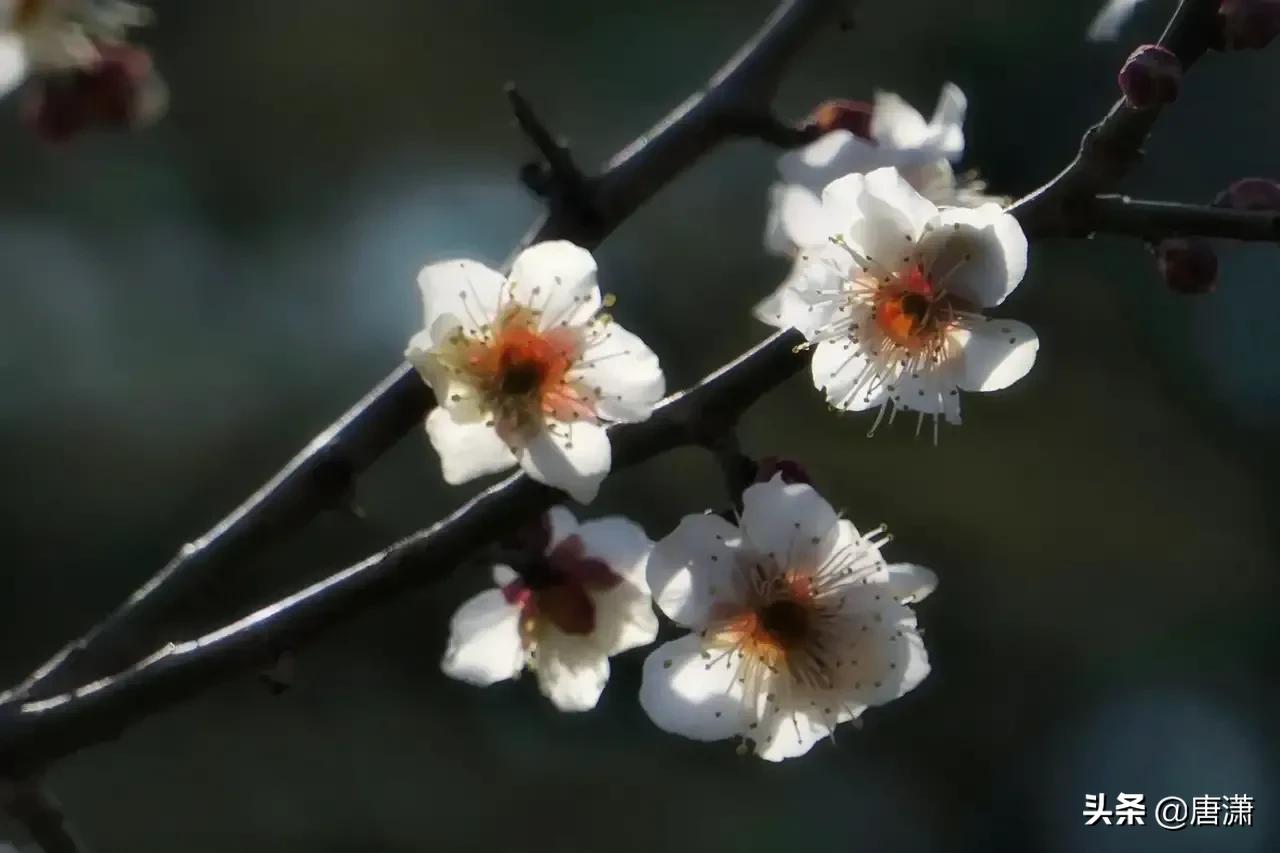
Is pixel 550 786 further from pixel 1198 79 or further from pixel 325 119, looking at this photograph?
pixel 1198 79

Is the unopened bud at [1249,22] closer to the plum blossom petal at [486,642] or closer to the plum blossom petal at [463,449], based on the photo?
the plum blossom petal at [463,449]

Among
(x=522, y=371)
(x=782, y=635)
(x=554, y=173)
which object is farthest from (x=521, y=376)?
(x=782, y=635)

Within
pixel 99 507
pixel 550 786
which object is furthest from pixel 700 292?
pixel 99 507

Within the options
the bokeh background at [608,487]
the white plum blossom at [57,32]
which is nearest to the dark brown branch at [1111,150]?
the white plum blossom at [57,32]

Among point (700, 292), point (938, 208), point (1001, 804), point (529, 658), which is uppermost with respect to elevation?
point (938, 208)

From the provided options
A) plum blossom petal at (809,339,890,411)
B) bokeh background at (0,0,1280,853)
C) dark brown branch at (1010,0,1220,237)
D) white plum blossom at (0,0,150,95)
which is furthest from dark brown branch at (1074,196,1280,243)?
bokeh background at (0,0,1280,853)

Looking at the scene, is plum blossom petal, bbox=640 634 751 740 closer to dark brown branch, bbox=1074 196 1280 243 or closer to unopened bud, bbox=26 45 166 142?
dark brown branch, bbox=1074 196 1280 243

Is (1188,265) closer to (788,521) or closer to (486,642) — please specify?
(788,521)
